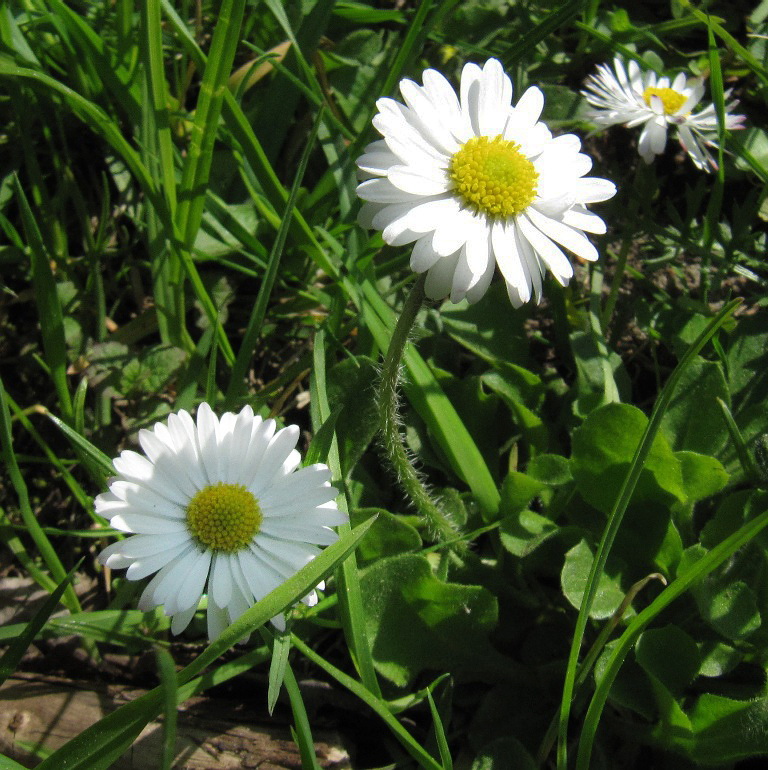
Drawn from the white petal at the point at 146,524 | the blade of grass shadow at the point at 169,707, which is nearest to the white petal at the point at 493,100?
the white petal at the point at 146,524

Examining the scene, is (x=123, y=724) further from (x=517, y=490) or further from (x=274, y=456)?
(x=517, y=490)

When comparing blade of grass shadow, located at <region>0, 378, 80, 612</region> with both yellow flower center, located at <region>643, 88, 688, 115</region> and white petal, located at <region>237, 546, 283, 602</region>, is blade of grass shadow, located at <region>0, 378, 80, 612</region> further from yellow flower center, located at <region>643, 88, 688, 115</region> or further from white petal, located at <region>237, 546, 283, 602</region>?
yellow flower center, located at <region>643, 88, 688, 115</region>

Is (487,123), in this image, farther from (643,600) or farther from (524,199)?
(643,600)

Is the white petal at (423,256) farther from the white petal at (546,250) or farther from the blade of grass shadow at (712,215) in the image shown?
the blade of grass shadow at (712,215)

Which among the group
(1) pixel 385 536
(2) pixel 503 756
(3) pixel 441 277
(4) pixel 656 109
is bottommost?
(2) pixel 503 756

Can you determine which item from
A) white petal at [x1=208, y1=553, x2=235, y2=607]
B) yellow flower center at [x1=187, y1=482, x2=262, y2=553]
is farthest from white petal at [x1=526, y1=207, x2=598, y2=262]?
white petal at [x1=208, y1=553, x2=235, y2=607]

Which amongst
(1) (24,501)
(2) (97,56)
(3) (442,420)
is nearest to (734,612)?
(3) (442,420)
